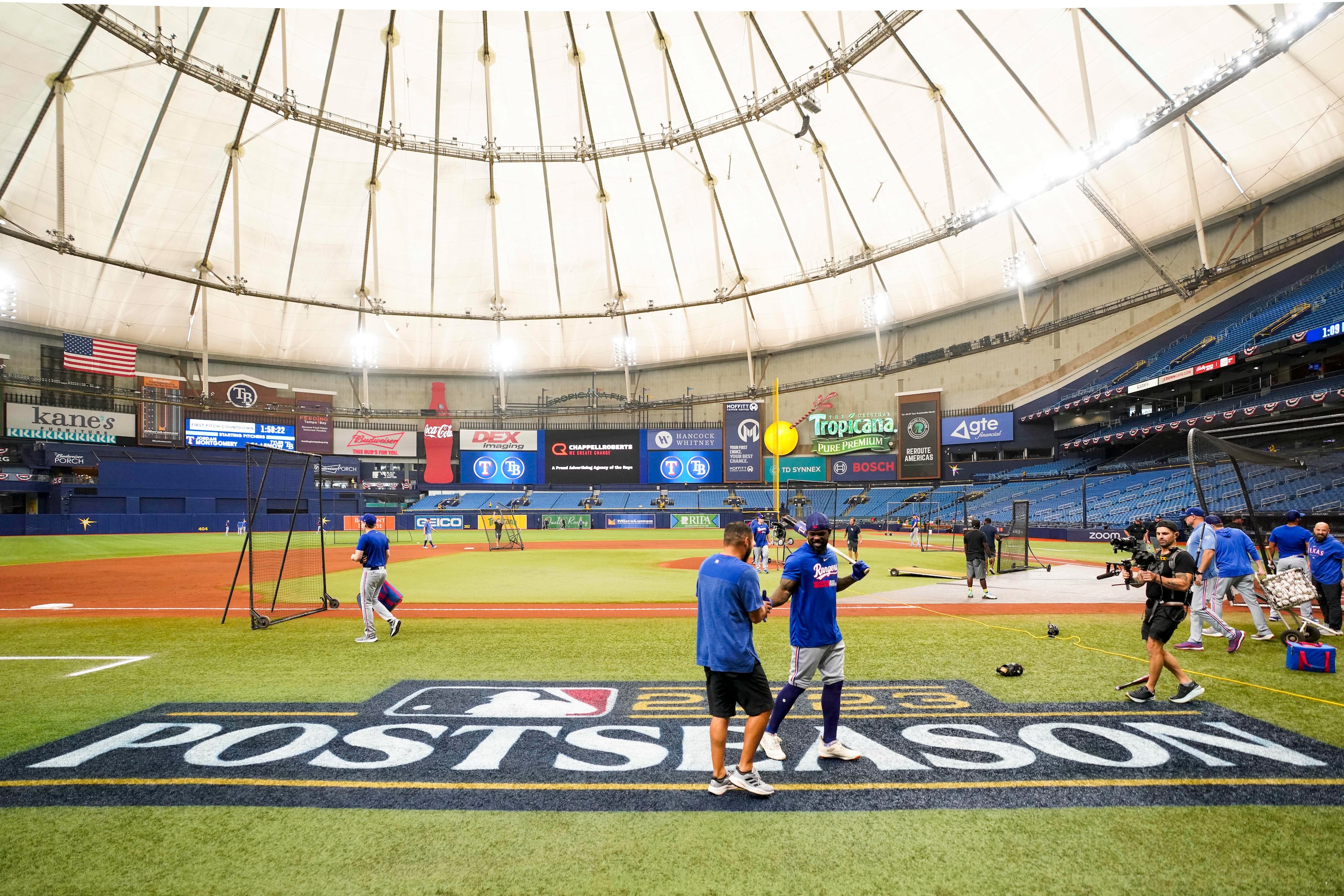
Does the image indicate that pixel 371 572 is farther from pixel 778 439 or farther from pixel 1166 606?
pixel 778 439

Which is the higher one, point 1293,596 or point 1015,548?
point 1293,596

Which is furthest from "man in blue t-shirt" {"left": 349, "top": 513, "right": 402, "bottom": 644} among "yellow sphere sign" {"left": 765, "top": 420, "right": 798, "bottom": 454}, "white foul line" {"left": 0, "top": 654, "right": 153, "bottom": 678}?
"yellow sphere sign" {"left": 765, "top": 420, "right": 798, "bottom": 454}

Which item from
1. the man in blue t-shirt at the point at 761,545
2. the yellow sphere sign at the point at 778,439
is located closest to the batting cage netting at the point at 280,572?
the man in blue t-shirt at the point at 761,545

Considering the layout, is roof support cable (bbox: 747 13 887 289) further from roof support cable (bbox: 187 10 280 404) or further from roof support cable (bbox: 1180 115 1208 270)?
roof support cable (bbox: 187 10 280 404)

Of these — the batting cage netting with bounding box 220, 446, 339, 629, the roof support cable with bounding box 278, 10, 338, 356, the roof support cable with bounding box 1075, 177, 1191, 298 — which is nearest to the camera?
the batting cage netting with bounding box 220, 446, 339, 629

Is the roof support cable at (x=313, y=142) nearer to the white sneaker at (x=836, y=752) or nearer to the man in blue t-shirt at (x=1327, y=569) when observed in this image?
the white sneaker at (x=836, y=752)

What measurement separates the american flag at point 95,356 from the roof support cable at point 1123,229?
222 feet

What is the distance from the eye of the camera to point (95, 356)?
160 ft

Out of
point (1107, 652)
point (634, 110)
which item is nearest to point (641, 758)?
point (1107, 652)

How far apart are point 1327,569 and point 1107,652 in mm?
4481

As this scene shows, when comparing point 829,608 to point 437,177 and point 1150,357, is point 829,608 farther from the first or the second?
point 437,177

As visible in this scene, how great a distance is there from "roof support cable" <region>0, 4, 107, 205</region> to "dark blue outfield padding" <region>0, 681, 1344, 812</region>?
4145 cm

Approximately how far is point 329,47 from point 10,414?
3662cm

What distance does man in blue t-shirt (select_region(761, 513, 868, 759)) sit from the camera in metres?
6.17
